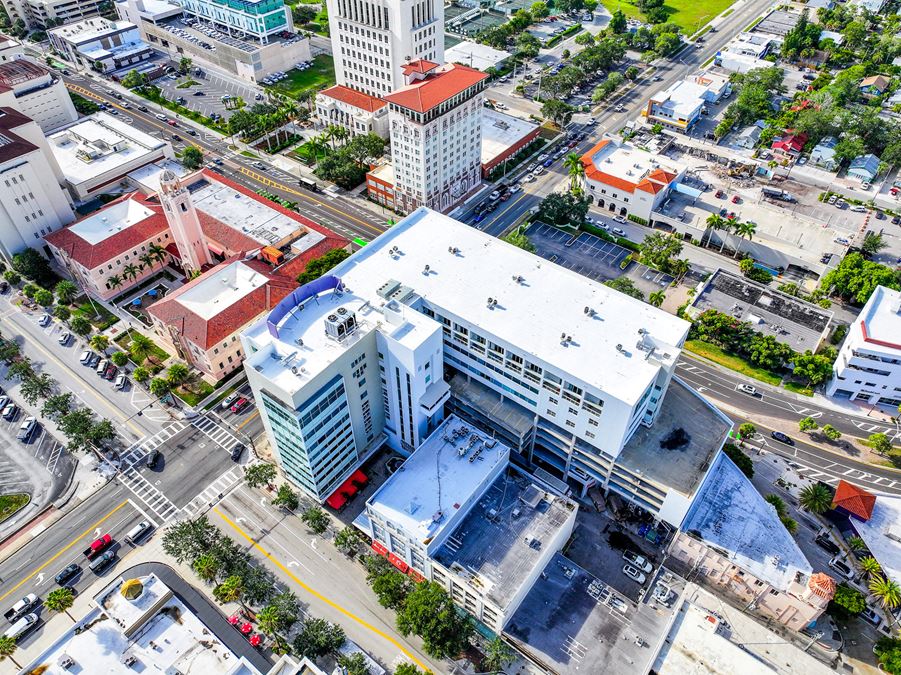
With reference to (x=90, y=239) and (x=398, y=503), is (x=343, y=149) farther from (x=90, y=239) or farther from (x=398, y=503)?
(x=398, y=503)

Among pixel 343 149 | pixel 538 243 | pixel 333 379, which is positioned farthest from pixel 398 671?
pixel 343 149

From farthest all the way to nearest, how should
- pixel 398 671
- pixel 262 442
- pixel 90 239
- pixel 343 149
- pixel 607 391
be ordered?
1. pixel 343 149
2. pixel 90 239
3. pixel 262 442
4. pixel 607 391
5. pixel 398 671

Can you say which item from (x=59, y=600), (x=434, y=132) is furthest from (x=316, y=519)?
(x=434, y=132)

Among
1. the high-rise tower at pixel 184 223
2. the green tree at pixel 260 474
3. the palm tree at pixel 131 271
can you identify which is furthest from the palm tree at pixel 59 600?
the palm tree at pixel 131 271

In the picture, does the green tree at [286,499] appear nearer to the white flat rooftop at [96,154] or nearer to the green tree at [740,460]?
the green tree at [740,460]

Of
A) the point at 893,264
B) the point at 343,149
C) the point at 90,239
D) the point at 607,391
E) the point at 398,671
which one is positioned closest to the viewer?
the point at 398,671

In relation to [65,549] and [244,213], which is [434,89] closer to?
[244,213]
